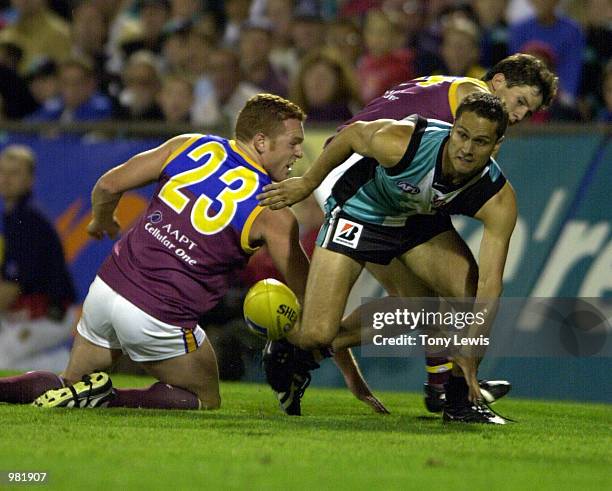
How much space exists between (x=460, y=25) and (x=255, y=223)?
4.95 meters

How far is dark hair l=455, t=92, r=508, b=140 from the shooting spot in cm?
623

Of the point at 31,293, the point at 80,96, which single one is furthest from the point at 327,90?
the point at 31,293

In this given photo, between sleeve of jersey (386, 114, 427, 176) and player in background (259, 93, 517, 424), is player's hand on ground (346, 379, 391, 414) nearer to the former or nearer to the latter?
player in background (259, 93, 517, 424)

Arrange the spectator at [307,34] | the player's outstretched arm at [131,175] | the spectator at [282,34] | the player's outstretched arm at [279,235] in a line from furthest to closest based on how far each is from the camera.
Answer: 1. the spectator at [282,34]
2. the spectator at [307,34]
3. the player's outstretched arm at [131,175]
4. the player's outstretched arm at [279,235]

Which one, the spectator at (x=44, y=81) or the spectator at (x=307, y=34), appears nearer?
the spectator at (x=307, y=34)

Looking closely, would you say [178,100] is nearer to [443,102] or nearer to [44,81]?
[44,81]

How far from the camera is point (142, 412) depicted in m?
6.73

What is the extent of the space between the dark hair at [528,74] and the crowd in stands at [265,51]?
319 centimetres

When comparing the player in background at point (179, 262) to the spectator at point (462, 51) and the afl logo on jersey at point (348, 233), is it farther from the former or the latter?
the spectator at point (462, 51)

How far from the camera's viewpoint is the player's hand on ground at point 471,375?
6.43 meters

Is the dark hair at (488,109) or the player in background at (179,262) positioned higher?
the dark hair at (488,109)

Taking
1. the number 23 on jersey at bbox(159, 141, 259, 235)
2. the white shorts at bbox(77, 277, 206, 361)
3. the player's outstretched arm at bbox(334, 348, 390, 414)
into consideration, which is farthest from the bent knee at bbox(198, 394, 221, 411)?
the number 23 on jersey at bbox(159, 141, 259, 235)

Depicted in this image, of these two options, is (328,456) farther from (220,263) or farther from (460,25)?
(460,25)

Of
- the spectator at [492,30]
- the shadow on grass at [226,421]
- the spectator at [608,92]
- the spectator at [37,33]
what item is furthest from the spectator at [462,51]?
the spectator at [37,33]
